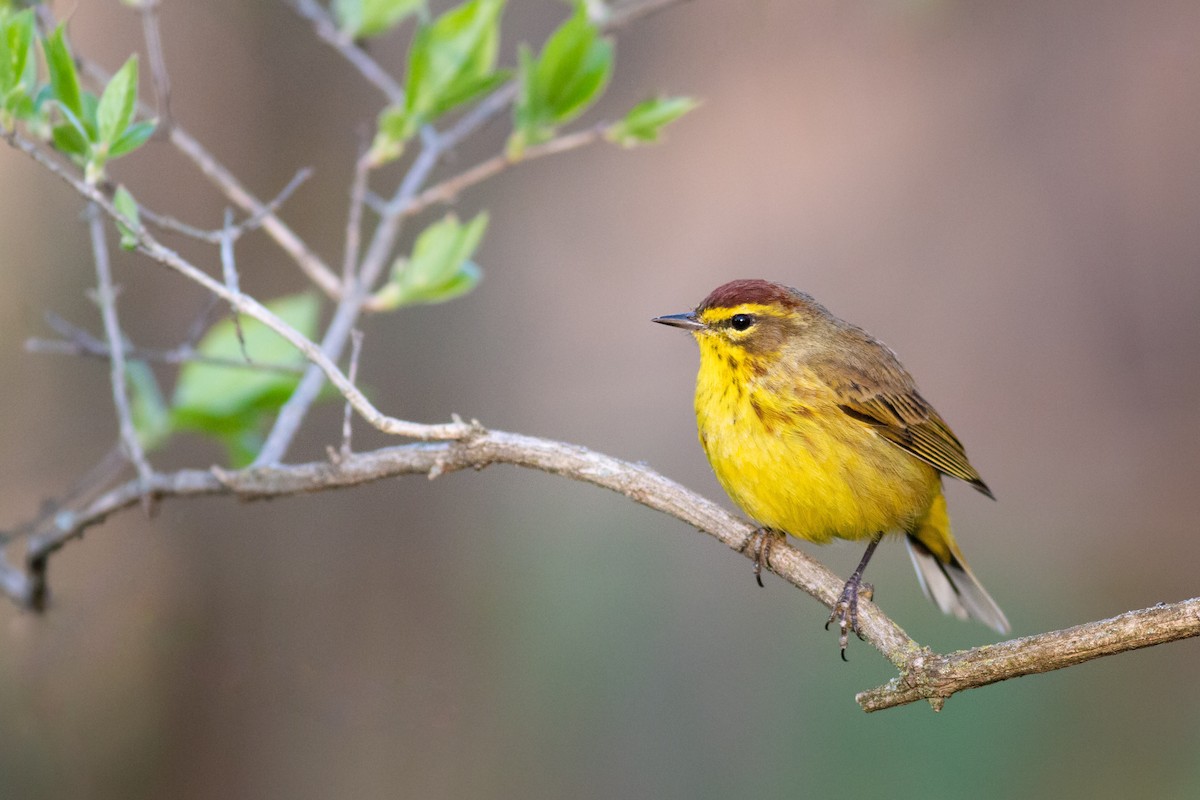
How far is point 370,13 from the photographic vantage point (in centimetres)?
291

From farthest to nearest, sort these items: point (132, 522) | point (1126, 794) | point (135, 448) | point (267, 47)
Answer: point (1126, 794)
point (267, 47)
point (132, 522)
point (135, 448)

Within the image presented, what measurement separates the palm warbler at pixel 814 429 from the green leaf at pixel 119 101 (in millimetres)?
1741

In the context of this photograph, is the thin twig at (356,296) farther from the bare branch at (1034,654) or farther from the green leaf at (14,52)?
the bare branch at (1034,654)

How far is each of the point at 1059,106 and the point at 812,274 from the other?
201cm

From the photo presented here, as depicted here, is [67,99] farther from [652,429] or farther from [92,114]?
[652,429]

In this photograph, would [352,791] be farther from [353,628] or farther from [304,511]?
[304,511]

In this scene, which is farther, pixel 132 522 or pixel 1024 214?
pixel 1024 214

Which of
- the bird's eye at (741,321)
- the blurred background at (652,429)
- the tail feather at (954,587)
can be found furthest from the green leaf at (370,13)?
the tail feather at (954,587)

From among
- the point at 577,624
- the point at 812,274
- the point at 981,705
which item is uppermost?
the point at 812,274

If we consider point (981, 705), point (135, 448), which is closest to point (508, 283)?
point (981, 705)

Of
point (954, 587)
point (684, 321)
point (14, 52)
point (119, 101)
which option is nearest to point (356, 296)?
point (119, 101)

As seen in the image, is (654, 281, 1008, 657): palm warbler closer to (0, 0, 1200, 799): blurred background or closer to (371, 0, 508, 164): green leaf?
(371, 0, 508, 164): green leaf

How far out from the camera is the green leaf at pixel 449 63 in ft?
8.31

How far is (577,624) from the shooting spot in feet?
21.3
